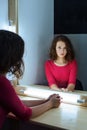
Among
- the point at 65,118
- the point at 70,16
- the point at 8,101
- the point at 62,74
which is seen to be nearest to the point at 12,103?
the point at 8,101

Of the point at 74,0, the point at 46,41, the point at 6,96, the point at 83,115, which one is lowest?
the point at 83,115

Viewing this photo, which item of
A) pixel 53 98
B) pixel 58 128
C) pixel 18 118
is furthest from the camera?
pixel 53 98

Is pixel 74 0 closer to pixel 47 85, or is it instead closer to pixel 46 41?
pixel 46 41

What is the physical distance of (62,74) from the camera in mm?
1729

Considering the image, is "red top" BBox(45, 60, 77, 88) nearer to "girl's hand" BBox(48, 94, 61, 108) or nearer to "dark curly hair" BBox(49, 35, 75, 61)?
"dark curly hair" BBox(49, 35, 75, 61)

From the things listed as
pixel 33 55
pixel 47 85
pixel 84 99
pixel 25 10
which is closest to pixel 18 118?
pixel 84 99

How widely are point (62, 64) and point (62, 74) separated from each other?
0.07m

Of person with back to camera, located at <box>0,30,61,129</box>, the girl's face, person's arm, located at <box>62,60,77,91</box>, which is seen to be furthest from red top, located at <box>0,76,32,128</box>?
the girl's face

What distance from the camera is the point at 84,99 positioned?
58.3 inches

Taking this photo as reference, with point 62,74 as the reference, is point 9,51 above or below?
above

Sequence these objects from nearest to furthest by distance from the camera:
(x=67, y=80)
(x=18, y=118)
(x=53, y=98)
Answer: (x=18, y=118) → (x=53, y=98) → (x=67, y=80)

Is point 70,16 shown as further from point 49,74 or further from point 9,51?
point 9,51

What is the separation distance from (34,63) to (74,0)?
503mm

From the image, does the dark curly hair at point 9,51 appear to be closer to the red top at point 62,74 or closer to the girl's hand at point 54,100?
the girl's hand at point 54,100
